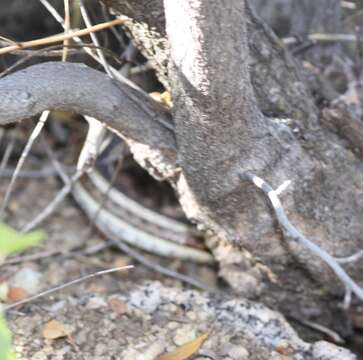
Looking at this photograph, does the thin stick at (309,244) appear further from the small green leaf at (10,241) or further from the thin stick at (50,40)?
the small green leaf at (10,241)

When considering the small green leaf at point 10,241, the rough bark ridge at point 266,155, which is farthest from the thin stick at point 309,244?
the small green leaf at point 10,241

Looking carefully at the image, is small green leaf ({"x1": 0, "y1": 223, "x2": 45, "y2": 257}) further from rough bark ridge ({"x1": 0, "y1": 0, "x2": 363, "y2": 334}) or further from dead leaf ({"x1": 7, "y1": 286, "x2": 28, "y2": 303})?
dead leaf ({"x1": 7, "y1": 286, "x2": 28, "y2": 303})

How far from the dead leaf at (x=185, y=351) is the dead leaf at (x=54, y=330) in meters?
0.24

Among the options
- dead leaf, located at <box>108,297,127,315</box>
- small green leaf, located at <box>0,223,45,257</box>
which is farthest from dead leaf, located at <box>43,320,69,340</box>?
small green leaf, located at <box>0,223,45,257</box>

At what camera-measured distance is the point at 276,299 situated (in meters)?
1.73

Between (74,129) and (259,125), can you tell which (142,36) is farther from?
(74,129)

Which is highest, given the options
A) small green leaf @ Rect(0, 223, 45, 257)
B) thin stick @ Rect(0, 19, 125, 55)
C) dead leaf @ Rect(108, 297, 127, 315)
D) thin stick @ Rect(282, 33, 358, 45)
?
thin stick @ Rect(0, 19, 125, 55)

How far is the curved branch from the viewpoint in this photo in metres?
1.17

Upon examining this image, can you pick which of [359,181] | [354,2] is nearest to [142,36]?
[359,181]

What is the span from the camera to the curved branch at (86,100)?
1165mm

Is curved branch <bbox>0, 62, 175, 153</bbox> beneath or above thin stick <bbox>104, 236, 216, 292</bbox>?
above

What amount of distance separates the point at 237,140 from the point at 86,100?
0.34 m

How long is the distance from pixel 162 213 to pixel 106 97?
80cm

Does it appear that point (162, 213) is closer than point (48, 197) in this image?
Yes
